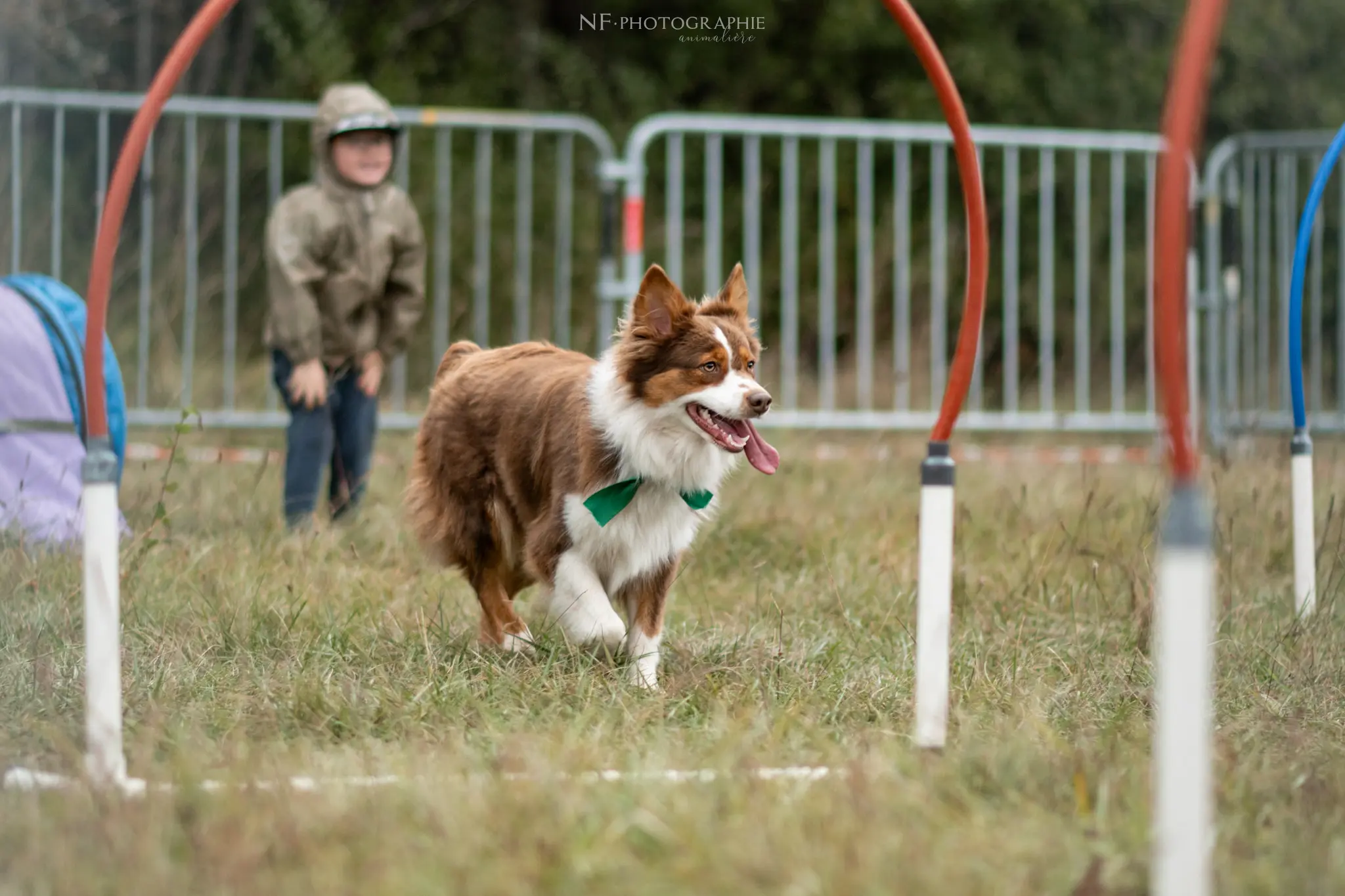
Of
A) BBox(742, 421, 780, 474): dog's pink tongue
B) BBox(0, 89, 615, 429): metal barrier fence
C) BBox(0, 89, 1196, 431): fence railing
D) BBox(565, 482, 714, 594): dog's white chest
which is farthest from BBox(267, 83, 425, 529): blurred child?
BBox(742, 421, 780, 474): dog's pink tongue

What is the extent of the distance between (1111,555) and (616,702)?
236cm

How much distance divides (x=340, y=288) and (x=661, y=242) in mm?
6680

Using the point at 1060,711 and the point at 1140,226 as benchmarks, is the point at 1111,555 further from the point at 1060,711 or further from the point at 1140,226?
the point at 1140,226

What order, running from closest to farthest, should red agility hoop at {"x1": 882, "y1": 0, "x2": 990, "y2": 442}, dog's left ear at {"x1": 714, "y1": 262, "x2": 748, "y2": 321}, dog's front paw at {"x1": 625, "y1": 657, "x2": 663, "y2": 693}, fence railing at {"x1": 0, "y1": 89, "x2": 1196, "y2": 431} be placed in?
red agility hoop at {"x1": 882, "y1": 0, "x2": 990, "y2": 442} < dog's front paw at {"x1": 625, "y1": 657, "x2": 663, "y2": 693} < dog's left ear at {"x1": 714, "y1": 262, "x2": 748, "y2": 321} < fence railing at {"x1": 0, "y1": 89, "x2": 1196, "y2": 431}

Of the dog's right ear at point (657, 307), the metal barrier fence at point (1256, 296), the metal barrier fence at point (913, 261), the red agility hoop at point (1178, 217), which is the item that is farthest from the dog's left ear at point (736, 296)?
the metal barrier fence at point (913, 261)

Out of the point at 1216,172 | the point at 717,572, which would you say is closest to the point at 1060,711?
the point at 717,572

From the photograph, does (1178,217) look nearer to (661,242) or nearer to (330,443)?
(330,443)

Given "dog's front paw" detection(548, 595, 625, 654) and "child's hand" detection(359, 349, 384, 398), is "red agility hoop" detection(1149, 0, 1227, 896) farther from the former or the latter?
"child's hand" detection(359, 349, 384, 398)

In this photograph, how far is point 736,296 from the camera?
4090mm

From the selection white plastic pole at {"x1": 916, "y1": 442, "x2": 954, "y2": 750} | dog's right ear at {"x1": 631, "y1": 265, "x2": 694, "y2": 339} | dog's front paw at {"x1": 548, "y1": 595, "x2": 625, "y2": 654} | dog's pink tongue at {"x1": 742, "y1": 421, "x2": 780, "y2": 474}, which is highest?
dog's right ear at {"x1": 631, "y1": 265, "x2": 694, "y2": 339}

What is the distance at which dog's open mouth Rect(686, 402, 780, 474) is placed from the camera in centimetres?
376

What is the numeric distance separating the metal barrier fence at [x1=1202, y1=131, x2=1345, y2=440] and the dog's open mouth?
405 centimetres

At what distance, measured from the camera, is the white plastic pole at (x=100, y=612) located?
2.69 m

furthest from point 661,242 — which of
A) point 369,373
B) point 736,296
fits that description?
point 736,296
